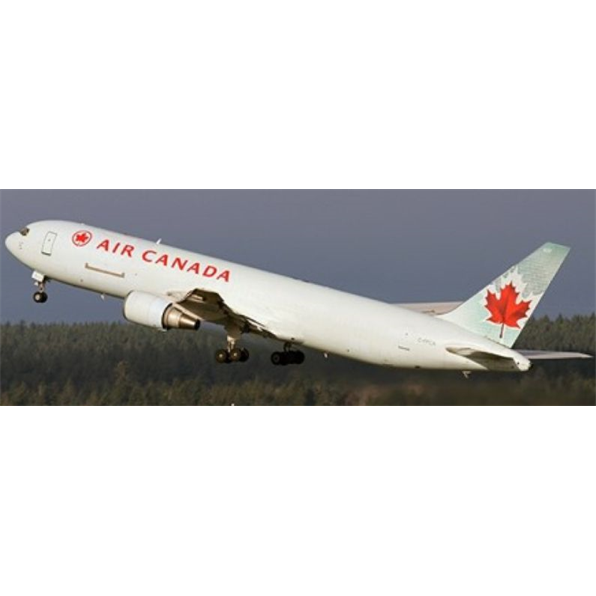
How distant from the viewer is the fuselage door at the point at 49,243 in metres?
53.8

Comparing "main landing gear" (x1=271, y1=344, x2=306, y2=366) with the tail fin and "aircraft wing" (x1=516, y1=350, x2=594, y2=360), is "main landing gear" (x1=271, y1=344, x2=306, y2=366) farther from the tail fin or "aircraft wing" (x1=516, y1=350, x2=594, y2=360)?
"aircraft wing" (x1=516, y1=350, x2=594, y2=360)

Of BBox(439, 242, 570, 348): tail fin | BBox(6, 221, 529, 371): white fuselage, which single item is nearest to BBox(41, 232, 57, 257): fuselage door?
BBox(6, 221, 529, 371): white fuselage

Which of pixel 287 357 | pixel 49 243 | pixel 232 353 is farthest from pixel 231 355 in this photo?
pixel 49 243

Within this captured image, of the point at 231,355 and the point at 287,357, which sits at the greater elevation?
the point at 287,357

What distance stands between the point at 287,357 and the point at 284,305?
3866 mm

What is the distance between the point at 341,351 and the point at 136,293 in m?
6.42

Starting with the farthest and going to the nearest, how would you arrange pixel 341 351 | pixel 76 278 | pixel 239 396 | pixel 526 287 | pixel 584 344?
pixel 584 344, pixel 239 396, pixel 76 278, pixel 341 351, pixel 526 287

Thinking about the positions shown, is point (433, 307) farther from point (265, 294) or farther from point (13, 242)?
point (13, 242)

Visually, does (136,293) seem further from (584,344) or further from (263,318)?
(584,344)

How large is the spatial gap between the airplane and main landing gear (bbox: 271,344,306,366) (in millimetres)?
31

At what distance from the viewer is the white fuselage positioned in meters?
47.9

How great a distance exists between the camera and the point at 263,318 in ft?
167

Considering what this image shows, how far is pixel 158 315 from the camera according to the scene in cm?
5050

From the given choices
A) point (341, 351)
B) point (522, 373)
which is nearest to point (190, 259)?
point (341, 351)
